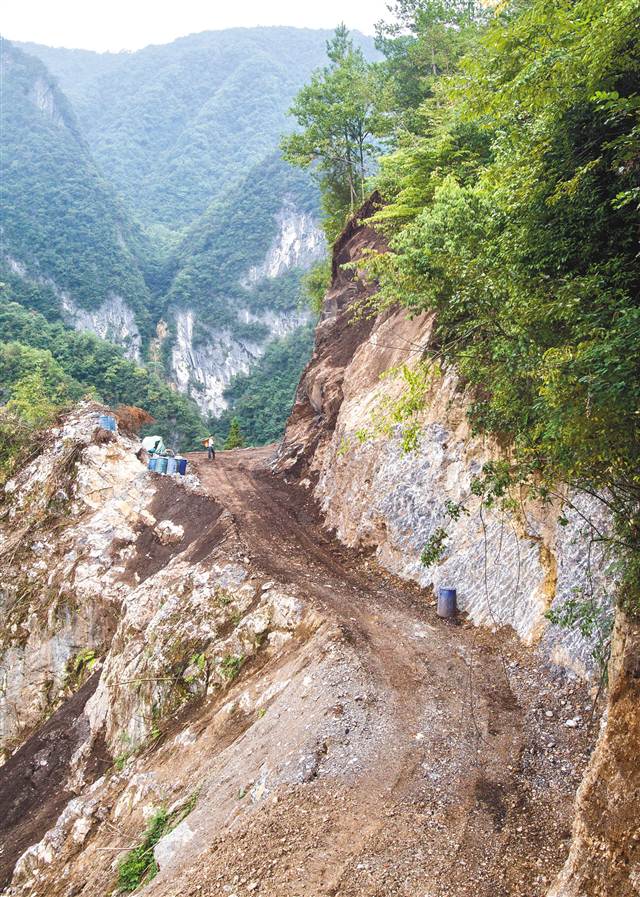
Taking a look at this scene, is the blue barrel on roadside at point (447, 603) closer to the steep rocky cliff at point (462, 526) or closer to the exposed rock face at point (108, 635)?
the steep rocky cliff at point (462, 526)

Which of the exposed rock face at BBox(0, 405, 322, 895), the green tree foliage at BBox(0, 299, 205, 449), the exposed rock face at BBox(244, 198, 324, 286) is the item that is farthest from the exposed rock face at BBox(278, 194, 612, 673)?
the exposed rock face at BBox(244, 198, 324, 286)

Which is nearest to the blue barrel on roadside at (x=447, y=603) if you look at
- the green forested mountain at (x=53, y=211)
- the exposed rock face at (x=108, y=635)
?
the exposed rock face at (x=108, y=635)

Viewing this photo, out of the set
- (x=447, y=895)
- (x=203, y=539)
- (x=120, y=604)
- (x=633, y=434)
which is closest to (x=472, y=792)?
(x=447, y=895)

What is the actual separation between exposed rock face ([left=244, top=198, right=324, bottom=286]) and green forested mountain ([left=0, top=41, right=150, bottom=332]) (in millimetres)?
24872

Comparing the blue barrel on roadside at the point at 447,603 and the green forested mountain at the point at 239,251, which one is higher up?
the green forested mountain at the point at 239,251

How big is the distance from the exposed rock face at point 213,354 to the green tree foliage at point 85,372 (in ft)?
102

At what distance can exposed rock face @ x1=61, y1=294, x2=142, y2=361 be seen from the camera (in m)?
89.0

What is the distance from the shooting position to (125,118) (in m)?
171

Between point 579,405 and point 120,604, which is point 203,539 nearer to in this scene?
point 120,604

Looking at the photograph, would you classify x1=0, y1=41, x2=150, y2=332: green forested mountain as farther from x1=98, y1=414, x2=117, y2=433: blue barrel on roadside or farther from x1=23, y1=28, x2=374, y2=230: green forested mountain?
x1=98, y1=414, x2=117, y2=433: blue barrel on roadside

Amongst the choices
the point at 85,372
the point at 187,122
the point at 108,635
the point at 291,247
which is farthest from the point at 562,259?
the point at 187,122

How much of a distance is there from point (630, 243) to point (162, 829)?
8390mm

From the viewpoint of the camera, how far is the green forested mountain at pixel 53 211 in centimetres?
8956

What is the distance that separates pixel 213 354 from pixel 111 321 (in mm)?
18391
